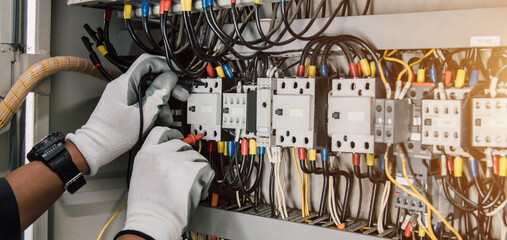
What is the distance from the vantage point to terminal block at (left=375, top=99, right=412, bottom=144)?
1248 millimetres

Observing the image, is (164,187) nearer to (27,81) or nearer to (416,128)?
(27,81)

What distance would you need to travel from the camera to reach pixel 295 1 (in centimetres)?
154

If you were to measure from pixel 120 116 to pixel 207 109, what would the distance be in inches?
11.5

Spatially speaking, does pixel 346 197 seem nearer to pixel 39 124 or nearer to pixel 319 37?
pixel 319 37

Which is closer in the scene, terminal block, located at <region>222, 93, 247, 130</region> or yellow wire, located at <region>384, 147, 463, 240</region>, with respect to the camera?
yellow wire, located at <region>384, 147, 463, 240</region>

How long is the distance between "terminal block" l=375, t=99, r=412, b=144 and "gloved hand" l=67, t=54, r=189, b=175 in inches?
26.3

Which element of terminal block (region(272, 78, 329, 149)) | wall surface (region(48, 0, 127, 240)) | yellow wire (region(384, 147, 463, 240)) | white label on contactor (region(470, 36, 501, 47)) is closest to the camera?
white label on contactor (region(470, 36, 501, 47))

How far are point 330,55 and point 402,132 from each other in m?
0.37

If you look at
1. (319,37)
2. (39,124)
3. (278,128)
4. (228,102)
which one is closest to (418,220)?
(278,128)

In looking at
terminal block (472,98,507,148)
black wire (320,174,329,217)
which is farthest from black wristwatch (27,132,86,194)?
terminal block (472,98,507,148)

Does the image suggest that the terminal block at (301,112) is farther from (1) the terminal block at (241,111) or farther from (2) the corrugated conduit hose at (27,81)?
(2) the corrugated conduit hose at (27,81)

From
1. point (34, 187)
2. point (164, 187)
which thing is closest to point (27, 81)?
point (34, 187)

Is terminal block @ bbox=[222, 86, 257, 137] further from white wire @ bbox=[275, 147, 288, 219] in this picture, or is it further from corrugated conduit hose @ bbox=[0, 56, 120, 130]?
corrugated conduit hose @ bbox=[0, 56, 120, 130]

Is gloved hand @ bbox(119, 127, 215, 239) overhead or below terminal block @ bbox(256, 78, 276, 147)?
below
